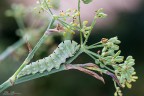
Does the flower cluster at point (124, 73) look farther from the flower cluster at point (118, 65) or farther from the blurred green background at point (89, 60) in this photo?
the blurred green background at point (89, 60)

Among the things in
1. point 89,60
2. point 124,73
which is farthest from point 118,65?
point 89,60

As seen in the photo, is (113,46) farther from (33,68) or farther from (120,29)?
(120,29)

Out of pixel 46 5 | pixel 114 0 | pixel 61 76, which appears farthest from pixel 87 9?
pixel 46 5

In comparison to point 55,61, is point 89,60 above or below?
below

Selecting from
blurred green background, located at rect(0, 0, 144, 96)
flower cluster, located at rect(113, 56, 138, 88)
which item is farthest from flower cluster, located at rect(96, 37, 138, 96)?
blurred green background, located at rect(0, 0, 144, 96)

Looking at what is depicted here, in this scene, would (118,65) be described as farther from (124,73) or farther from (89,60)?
(89,60)

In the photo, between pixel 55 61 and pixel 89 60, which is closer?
pixel 55 61

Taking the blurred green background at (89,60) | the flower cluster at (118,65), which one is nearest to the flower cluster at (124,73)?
the flower cluster at (118,65)
